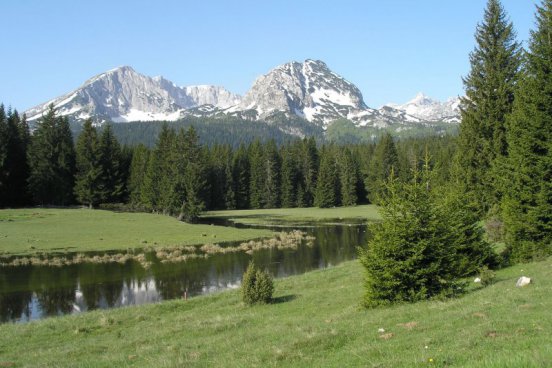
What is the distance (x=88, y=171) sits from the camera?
312ft

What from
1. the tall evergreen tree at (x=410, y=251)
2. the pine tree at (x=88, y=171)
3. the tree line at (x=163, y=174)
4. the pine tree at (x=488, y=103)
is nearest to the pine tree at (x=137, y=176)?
A: the tree line at (x=163, y=174)

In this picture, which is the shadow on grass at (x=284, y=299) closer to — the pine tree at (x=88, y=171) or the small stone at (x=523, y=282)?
the small stone at (x=523, y=282)

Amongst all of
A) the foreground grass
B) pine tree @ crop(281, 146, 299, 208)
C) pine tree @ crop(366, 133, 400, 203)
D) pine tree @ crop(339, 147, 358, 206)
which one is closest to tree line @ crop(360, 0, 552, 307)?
the foreground grass

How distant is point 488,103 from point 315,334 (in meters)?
27.7

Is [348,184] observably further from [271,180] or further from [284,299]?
[284,299]

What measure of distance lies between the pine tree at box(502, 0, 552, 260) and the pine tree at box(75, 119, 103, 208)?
85.5 metres

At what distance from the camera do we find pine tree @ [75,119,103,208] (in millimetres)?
94562

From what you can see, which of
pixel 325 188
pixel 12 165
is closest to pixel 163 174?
pixel 12 165

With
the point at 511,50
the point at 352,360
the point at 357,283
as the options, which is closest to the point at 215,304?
the point at 357,283

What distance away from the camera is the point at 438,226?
20.2 meters

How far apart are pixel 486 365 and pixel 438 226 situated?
1320 centimetres

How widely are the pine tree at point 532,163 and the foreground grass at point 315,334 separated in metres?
2.42

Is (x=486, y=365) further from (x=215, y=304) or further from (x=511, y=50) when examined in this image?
(x=511, y=50)

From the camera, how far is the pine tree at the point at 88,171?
94562 millimetres
